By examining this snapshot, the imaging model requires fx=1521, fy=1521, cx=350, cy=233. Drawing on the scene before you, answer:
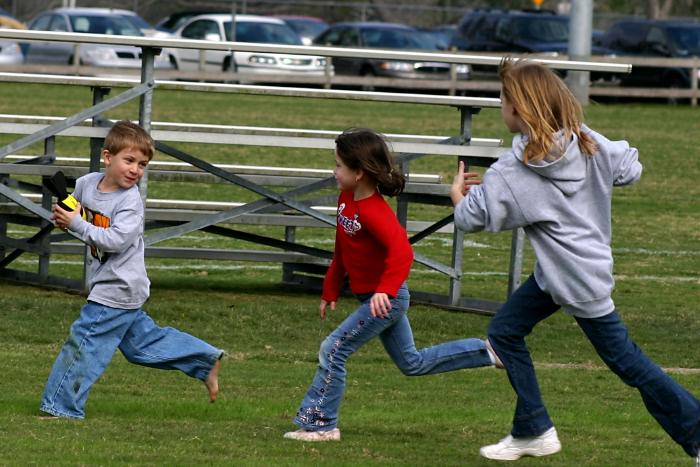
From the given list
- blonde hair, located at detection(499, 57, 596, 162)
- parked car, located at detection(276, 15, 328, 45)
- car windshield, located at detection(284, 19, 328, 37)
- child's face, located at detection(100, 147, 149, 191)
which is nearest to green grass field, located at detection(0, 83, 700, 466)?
child's face, located at detection(100, 147, 149, 191)

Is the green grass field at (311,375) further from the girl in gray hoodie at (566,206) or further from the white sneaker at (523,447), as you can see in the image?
the girl in gray hoodie at (566,206)

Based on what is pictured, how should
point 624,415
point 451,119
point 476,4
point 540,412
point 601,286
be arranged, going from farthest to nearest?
point 476,4 < point 451,119 < point 624,415 < point 540,412 < point 601,286

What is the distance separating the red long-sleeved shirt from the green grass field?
2.22 ft

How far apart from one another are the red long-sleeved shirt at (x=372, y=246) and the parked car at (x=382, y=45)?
28.0m

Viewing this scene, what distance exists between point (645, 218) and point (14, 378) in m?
9.95

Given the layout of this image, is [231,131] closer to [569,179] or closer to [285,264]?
[285,264]

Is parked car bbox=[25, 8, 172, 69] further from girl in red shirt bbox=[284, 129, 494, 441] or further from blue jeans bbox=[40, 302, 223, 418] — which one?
girl in red shirt bbox=[284, 129, 494, 441]

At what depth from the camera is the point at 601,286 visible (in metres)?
5.51

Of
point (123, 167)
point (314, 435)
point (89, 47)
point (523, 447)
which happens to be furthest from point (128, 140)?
point (89, 47)

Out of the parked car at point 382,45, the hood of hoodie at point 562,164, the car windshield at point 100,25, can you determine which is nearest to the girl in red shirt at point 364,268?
the hood of hoodie at point 562,164

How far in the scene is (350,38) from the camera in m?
36.3

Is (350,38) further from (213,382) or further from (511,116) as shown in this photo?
(511,116)

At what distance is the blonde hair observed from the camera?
5.46 meters

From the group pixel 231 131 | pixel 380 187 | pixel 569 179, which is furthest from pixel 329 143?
pixel 569 179
